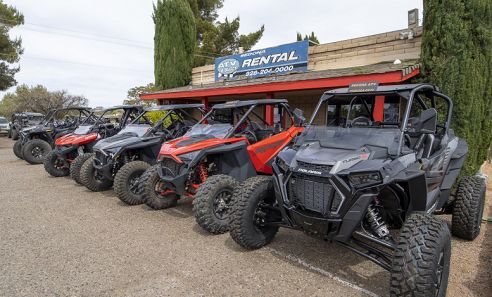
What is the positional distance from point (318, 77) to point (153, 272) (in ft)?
22.2

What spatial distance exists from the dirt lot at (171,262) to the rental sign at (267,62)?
307 inches

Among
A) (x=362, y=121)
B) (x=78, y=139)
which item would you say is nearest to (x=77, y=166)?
(x=78, y=139)

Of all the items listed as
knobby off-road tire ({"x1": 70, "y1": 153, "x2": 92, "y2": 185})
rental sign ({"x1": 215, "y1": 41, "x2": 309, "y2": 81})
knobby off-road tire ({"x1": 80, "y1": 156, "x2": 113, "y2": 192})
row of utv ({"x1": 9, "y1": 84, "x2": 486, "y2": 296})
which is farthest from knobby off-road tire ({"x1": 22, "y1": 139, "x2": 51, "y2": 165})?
rental sign ({"x1": 215, "y1": 41, "x2": 309, "y2": 81})

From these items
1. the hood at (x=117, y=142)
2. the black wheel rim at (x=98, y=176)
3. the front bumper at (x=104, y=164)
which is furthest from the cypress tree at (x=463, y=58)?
the black wheel rim at (x=98, y=176)

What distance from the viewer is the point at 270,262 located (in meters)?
3.87

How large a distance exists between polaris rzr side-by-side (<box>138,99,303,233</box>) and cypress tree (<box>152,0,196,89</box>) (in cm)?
1265

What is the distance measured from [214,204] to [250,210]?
1039 millimetres

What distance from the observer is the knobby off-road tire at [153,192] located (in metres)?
5.75

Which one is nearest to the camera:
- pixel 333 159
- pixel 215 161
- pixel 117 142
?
pixel 333 159

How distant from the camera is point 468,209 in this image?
4293mm

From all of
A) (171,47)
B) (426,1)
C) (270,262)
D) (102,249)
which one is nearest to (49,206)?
(102,249)

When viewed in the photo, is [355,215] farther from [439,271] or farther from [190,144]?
[190,144]

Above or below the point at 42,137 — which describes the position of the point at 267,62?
above

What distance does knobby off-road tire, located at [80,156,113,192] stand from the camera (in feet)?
→ 23.9
